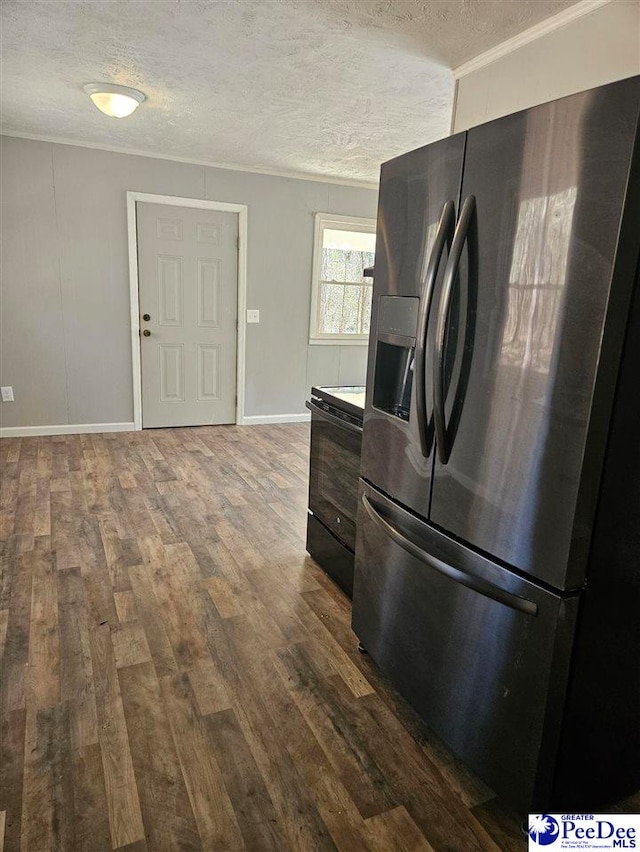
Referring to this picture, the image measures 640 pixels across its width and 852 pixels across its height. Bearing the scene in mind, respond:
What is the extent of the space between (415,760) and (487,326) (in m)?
1.30

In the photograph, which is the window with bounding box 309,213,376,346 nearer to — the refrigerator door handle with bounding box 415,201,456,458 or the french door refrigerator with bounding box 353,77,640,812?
the french door refrigerator with bounding box 353,77,640,812

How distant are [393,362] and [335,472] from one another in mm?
849

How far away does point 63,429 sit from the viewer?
495cm

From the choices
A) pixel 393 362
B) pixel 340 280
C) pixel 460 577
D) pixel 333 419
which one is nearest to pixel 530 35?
pixel 393 362

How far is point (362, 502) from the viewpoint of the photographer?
1942mm

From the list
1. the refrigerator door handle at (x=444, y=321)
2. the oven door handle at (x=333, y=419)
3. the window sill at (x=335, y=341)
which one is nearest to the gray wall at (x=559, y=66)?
the refrigerator door handle at (x=444, y=321)

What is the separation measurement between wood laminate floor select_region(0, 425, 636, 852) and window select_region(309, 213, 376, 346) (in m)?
3.12

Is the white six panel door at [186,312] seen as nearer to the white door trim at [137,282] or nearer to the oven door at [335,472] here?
the white door trim at [137,282]

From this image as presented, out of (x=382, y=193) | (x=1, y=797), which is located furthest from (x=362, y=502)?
(x=1, y=797)

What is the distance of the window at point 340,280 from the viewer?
5692mm

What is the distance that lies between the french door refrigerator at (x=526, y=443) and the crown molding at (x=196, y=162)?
3857 mm

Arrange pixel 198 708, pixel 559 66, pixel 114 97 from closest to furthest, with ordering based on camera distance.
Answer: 1. pixel 198 708
2. pixel 559 66
3. pixel 114 97

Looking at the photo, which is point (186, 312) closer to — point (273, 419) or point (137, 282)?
point (137, 282)

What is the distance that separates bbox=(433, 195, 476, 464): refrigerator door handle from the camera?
52.6 inches
